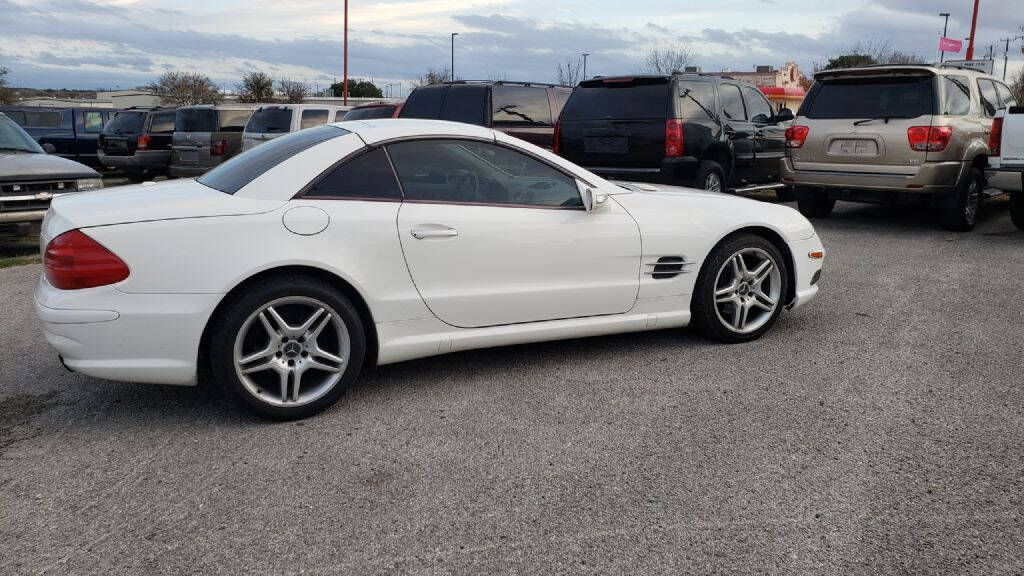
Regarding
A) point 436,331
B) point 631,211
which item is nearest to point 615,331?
point 631,211

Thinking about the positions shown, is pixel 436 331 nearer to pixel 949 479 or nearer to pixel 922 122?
pixel 949 479

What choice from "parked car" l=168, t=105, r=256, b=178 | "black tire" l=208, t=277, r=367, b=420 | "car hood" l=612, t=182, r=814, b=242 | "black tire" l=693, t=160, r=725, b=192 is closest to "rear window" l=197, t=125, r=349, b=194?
"black tire" l=208, t=277, r=367, b=420

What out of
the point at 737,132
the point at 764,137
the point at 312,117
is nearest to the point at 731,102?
the point at 737,132

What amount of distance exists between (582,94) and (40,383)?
7.08m

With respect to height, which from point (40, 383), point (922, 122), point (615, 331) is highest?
point (922, 122)

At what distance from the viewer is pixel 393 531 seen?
2.98 meters

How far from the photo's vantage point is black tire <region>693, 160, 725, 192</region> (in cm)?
990

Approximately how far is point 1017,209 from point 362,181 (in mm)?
8856

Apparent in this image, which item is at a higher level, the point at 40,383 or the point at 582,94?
the point at 582,94

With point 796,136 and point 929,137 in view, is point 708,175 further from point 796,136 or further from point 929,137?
point 929,137

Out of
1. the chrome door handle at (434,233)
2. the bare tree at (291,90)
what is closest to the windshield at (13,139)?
the chrome door handle at (434,233)

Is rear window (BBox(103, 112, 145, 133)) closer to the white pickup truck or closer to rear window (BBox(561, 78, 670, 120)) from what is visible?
rear window (BBox(561, 78, 670, 120))

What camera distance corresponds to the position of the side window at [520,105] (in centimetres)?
1109

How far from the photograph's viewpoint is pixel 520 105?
11414 mm
